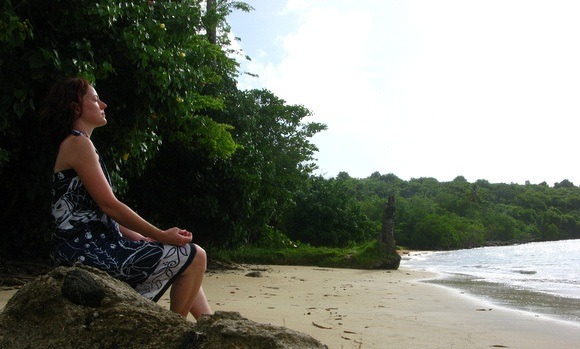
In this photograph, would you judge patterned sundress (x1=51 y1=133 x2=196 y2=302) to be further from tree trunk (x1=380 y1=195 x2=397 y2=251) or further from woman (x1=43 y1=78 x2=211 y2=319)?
tree trunk (x1=380 y1=195 x2=397 y2=251)

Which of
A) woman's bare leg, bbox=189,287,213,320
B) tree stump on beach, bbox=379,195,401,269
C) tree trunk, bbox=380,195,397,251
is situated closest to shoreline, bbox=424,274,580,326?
woman's bare leg, bbox=189,287,213,320

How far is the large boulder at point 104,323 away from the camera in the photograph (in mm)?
2174

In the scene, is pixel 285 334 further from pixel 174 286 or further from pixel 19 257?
pixel 19 257

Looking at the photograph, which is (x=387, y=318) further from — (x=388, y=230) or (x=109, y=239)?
(x=388, y=230)

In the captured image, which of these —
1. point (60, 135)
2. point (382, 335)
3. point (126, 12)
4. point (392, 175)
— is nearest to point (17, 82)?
point (126, 12)

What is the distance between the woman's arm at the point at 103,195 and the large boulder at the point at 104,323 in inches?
13.4

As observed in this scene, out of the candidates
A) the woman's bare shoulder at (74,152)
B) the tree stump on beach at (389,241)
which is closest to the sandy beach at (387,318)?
the woman's bare shoulder at (74,152)

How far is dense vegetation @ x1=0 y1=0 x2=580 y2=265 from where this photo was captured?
19.8ft

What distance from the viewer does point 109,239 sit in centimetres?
285

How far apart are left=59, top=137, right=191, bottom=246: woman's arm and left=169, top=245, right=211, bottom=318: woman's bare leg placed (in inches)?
4.9

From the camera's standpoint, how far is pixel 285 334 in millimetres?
2184

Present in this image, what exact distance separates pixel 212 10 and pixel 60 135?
23.9ft

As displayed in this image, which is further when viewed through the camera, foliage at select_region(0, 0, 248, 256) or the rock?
foliage at select_region(0, 0, 248, 256)

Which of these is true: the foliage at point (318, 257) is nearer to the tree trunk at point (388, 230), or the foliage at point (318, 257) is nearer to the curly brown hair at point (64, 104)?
the tree trunk at point (388, 230)
